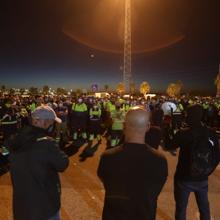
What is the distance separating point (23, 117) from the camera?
13195mm

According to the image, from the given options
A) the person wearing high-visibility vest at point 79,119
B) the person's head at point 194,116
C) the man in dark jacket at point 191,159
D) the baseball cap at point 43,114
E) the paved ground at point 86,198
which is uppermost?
the baseball cap at point 43,114

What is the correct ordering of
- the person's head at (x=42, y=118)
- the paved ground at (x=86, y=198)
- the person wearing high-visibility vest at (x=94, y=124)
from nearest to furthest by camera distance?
the person's head at (x=42, y=118)
the paved ground at (x=86, y=198)
the person wearing high-visibility vest at (x=94, y=124)

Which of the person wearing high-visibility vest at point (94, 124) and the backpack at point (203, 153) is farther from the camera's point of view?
the person wearing high-visibility vest at point (94, 124)

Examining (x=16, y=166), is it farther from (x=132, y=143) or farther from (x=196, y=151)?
(x=196, y=151)

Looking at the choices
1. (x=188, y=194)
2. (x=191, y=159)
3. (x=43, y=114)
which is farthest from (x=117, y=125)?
(x=43, y=114)

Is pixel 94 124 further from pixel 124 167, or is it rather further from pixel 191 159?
pixel 124 167

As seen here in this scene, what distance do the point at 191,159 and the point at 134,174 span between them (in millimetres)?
1575

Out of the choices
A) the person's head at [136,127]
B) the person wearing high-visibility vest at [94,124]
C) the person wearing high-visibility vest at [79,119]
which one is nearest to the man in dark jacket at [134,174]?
the person's head at [136,127]

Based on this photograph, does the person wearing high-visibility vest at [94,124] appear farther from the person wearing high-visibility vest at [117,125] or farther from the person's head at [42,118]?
the person's head at [42,118]

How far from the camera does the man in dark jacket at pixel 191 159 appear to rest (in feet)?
12.6

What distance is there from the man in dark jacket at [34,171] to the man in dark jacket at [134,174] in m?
0.70

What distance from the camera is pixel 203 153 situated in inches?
149

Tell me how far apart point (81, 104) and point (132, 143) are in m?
11.7

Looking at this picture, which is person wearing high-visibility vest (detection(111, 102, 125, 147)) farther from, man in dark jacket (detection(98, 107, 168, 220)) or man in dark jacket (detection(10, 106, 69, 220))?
man in dark jacket (detection(98, 107, 168, 220))
